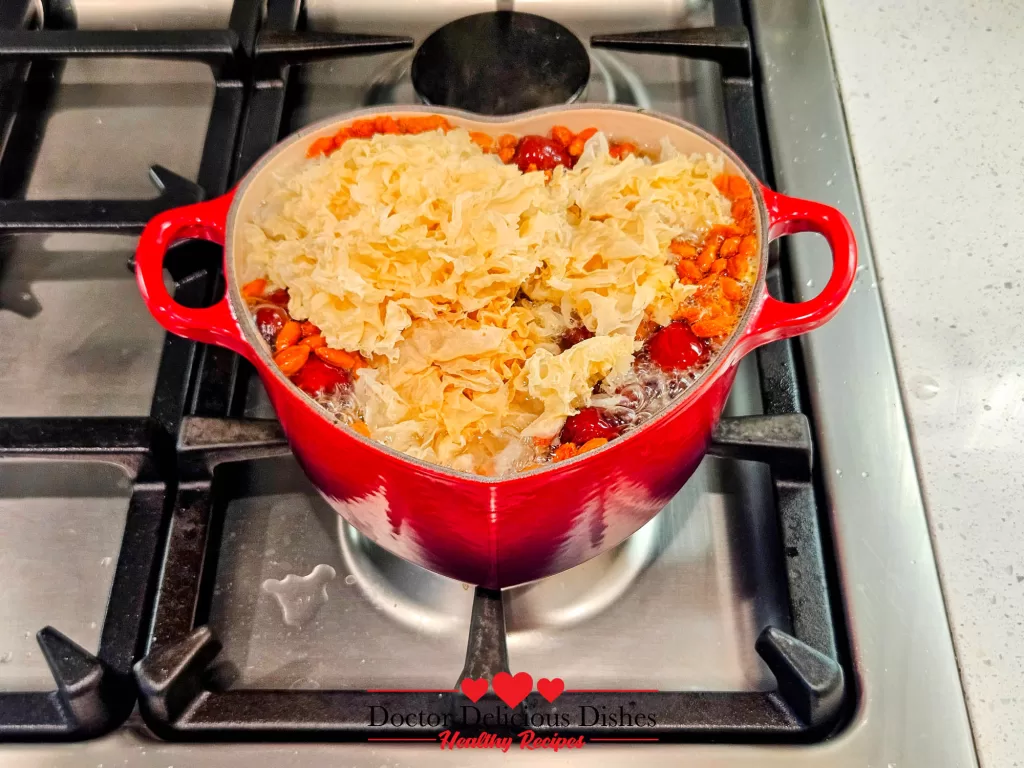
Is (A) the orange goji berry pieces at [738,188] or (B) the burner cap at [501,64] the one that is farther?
(B) the burner cap at [501,64]

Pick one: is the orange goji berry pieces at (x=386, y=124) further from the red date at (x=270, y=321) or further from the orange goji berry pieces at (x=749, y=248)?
the orange goji berry pieces at (x=749, y=248)

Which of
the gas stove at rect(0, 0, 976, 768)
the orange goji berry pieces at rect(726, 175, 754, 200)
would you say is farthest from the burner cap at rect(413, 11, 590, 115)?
the orange goji berry pieces at rect(726, 175, 754, 200)

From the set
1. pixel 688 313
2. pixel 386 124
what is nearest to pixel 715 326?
pixel 688 313

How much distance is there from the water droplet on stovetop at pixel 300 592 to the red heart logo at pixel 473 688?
0.51 ft

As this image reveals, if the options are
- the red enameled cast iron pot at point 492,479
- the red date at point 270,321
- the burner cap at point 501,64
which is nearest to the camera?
the red enameled cast iron pot at point 492,479

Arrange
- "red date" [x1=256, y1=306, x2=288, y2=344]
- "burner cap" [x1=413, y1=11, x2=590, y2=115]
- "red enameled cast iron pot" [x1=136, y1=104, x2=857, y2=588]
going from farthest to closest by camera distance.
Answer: "burner cap" [x1=413, y1=11, x2=590, y2=115] → "red date" [x1=256, y1=306, x2=288, y2=344] → "red enameled cast iron pot" [x1=136, y1=104, x2=857, y2=588]

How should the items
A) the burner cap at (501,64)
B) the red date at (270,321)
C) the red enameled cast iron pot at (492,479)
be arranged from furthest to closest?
the burner cap at (501,64) < the red date at (270,321) < the red enameled cast iron pot at (492,479)

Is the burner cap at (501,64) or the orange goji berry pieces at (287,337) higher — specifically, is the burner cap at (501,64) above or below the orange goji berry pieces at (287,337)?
above

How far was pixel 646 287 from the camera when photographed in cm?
62

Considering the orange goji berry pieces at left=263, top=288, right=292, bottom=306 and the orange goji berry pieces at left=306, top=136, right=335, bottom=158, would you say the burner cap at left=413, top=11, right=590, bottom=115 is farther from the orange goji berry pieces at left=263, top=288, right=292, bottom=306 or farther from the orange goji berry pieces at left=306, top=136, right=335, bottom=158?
the orange goji berry pieces at left=263, top=288, right=292, bottom=306

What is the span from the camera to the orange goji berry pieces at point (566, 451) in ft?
1.77

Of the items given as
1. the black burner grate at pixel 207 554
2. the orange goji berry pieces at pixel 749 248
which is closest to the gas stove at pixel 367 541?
the black burner grate at pixel 207 554

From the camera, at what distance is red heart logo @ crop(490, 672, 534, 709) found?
1.77 ft

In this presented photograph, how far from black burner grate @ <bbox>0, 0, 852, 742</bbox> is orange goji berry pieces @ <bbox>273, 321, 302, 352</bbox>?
0.07 m
